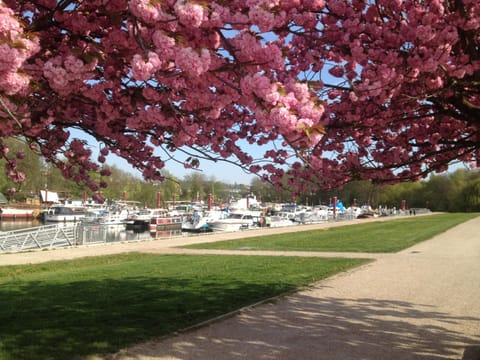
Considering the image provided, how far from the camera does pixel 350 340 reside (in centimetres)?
732

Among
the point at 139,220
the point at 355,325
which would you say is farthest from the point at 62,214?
the point at 355,325

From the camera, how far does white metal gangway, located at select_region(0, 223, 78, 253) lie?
22875 millimetres

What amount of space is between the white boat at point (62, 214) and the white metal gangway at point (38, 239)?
34.9m

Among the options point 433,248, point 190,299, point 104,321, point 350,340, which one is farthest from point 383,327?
point 433,248

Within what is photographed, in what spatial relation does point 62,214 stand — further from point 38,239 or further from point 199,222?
point 38,239

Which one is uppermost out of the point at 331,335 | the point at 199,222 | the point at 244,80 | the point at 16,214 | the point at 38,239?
the point at 244,80

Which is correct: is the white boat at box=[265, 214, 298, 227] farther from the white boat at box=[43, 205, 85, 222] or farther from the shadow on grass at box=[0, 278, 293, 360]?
the shadow on grass at box=[0, 278, 293, 360]

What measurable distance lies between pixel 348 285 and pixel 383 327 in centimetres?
402

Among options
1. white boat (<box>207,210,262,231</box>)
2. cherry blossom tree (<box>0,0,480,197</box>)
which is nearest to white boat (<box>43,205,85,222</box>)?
white boat (<box>207,210,262,231</box>)

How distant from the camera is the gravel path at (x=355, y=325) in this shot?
663 centimetres

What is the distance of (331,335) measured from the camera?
759 centimetres

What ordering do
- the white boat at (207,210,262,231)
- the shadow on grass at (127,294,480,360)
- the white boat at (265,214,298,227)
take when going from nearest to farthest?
the shadow on grass at (127,294,480,360), the white boat at (207,210,262,231), the white boat at (265,214,298,227)

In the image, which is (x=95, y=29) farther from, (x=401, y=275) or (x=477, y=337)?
(x=401, y=275)

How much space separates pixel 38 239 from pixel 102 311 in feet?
→ 59.7
